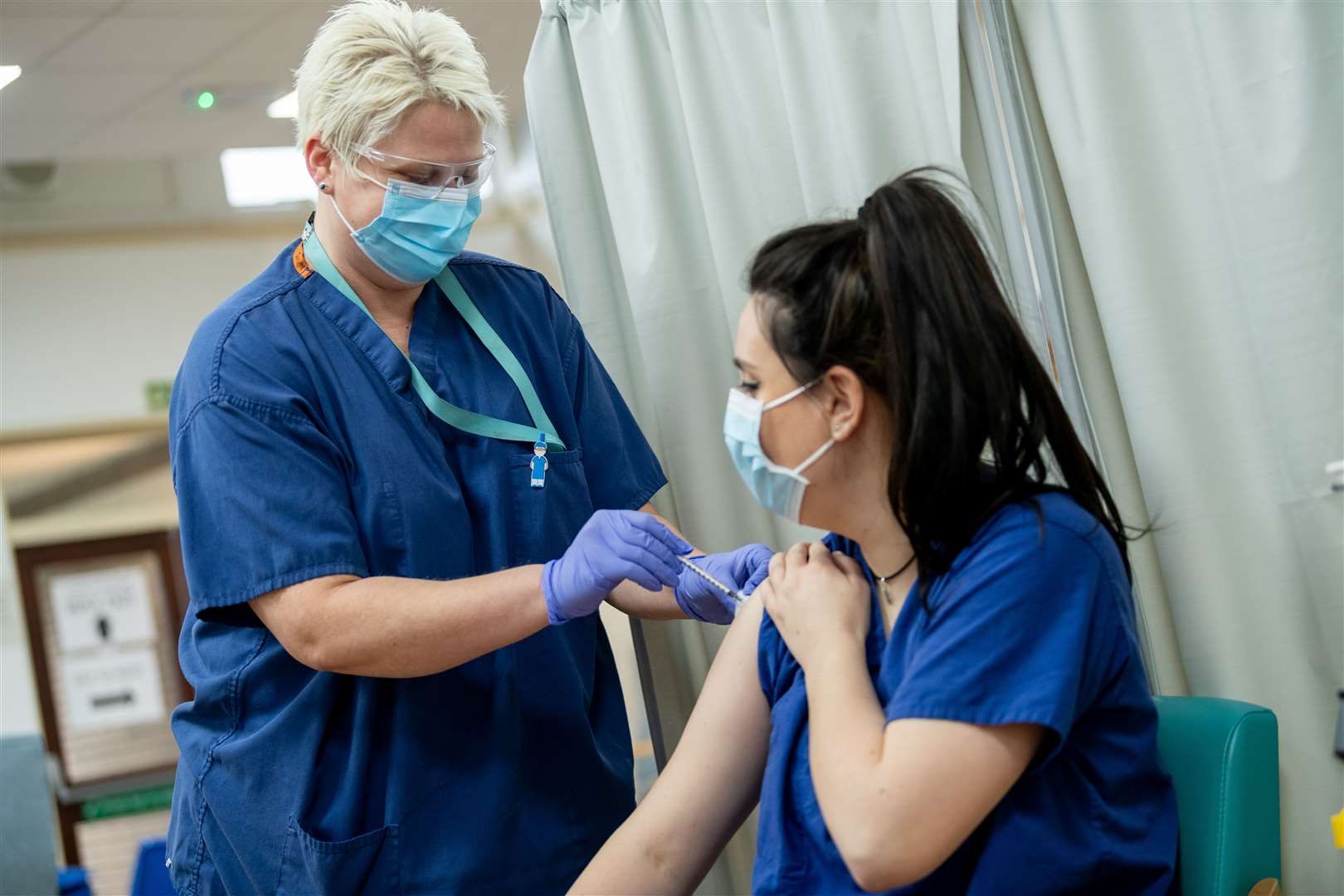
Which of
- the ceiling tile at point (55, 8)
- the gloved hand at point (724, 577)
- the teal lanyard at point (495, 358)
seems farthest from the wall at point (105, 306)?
the gloved hand at point (724, 577)

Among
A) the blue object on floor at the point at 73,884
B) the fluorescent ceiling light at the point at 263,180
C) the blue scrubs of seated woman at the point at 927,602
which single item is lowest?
the blue object on floor at the point at 73,884

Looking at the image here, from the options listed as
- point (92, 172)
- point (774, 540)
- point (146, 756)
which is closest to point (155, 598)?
point (146, 756)

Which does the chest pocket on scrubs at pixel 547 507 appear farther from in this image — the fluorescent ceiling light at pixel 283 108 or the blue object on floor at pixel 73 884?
the fluorescent ceiling light at pixel 283 108

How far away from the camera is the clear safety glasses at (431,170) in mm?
1653

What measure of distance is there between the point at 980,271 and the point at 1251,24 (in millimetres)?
589

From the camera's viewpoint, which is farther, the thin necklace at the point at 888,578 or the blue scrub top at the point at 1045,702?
the thin necklace at the point at 888,578

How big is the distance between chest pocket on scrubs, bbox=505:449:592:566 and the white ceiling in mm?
1385

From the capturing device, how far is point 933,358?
1172 millimetres

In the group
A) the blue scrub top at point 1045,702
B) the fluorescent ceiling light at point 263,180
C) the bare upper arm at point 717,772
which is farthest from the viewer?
the fluorescent ceiling light at point 263,180

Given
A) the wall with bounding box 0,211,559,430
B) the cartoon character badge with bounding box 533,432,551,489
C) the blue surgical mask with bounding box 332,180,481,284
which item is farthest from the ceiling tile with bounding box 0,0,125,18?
the wall with bounding box 0,211,559,430

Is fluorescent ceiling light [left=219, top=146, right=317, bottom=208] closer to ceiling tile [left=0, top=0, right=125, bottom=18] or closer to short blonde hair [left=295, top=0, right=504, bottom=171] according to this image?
ceiling tile [left=0, top=0, right=125, bottom=18]

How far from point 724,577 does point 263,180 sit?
5.52 metres

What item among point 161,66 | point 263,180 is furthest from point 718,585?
point 263,180

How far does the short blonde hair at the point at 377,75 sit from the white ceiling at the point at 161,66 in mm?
1176
